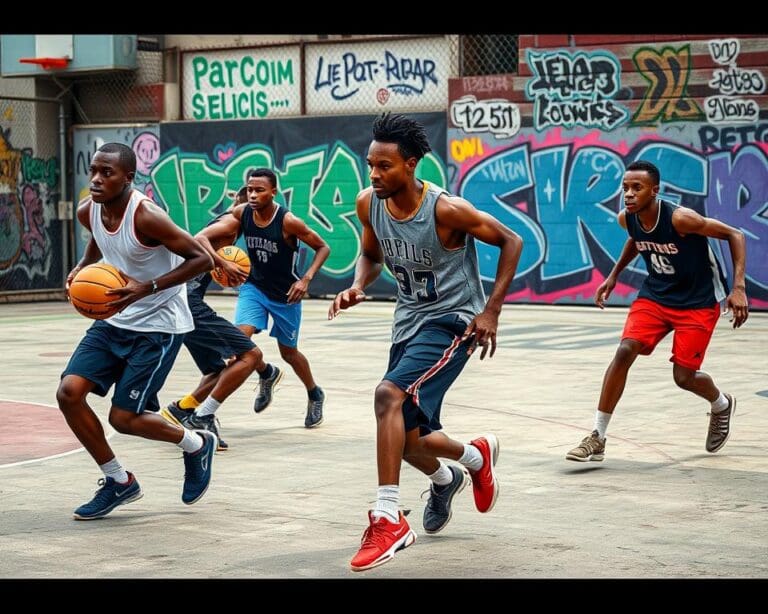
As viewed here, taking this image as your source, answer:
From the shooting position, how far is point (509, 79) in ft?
70.3

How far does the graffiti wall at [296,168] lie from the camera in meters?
23.1

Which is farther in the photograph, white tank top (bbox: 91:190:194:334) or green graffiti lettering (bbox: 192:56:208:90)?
green graffiti lettering (bbox: 192:56:208:90)

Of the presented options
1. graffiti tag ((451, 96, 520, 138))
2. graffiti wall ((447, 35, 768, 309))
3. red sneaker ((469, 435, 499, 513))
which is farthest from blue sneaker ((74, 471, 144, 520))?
graffiti tag ((451, 96, 520, 138))

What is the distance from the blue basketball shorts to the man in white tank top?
2980 millimetres

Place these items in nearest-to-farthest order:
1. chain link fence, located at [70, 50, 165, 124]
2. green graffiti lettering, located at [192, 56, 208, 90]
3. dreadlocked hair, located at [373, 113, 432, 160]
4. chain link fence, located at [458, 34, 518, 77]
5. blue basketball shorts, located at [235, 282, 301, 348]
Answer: dreadlocked hair, located at [373, 113, 432, 160] → blue basketball shorts, located at [235, 282, 301, 348] → chain link fence, located at [458, 34, 518, 77] → green graffiti lettering, located at [192, 56, 208, 90] → chain link fence, located at [70, 50, 165, 124]

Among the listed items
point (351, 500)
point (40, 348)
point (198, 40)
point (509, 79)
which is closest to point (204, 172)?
point (198, 40)

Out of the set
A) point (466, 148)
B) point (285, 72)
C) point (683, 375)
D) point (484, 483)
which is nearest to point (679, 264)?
point (683, 375)

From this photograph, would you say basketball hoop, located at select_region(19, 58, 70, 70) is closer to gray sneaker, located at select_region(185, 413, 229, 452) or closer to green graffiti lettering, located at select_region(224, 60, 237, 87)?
green graffiti lettering, located at select_region(224, 60, 237, 87)

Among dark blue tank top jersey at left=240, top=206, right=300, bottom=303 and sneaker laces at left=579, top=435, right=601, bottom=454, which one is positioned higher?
dark blue tank top jersey at left=240, top=206, right=300, bottom=303

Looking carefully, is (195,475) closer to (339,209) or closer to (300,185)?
(339,209)

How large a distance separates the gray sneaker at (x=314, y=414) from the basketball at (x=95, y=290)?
336 centimetres

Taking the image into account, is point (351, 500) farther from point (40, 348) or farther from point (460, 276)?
point (40, 348)

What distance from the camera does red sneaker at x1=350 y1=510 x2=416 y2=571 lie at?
5.75 m
